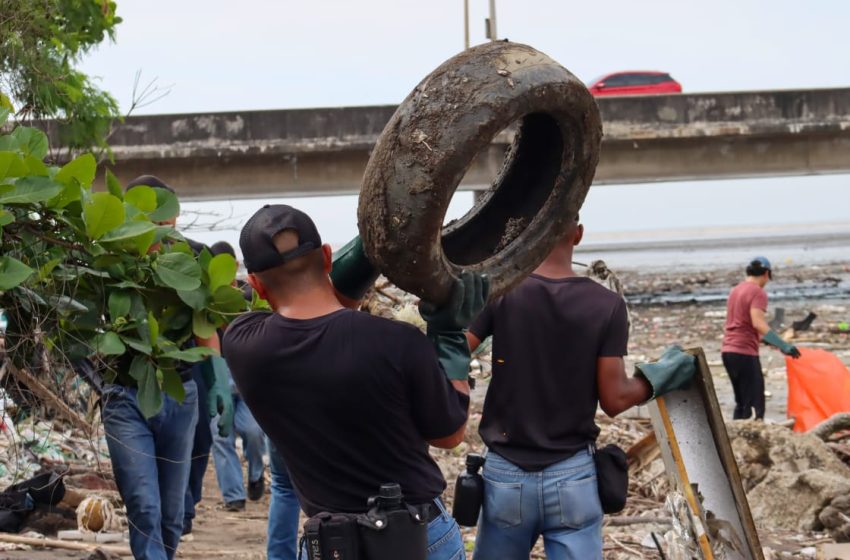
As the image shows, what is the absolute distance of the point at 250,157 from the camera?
20.8m

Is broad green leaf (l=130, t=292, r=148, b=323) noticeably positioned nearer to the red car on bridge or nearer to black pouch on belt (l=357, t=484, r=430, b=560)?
black pouch on belt (l=357, t=484, r=430, b=560)

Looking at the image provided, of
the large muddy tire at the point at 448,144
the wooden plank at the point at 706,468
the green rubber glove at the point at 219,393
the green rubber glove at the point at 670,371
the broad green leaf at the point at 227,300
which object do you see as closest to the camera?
the large muddy tire at the point at 448,144

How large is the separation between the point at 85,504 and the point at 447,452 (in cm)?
324

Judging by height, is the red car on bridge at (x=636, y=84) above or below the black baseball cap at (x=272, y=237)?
above

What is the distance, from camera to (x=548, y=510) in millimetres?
3906

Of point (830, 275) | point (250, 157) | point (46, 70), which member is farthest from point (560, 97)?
point (830, 275)

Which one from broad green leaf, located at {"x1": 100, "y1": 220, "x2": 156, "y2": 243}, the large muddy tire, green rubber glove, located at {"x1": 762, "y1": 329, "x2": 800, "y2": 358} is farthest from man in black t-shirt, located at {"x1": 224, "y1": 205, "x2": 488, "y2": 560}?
green rubber glove, located at {"x1": 762, "y1": 329, "x2": 800, "y2": 358}

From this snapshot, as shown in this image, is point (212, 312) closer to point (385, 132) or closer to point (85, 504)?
point (385, 132)

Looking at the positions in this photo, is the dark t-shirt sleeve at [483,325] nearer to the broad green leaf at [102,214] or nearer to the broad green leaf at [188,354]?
the broad green leaf at [188,354]

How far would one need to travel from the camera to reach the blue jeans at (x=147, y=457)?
4.88 metres

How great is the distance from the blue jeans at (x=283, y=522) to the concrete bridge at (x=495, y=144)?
577 inches

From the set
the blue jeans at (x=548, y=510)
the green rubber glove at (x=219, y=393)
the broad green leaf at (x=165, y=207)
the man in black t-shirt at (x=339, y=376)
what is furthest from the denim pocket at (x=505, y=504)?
the green rubber glove at (x=219, y=393)

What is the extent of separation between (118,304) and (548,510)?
5.18 ft

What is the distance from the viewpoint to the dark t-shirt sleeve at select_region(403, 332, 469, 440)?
9.71ft
